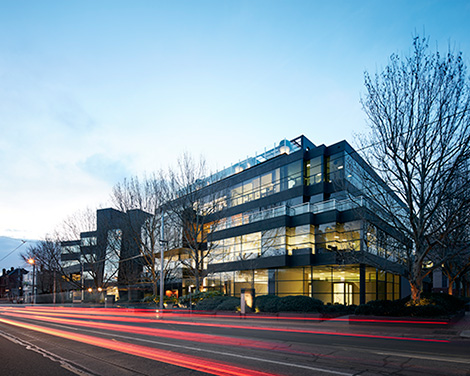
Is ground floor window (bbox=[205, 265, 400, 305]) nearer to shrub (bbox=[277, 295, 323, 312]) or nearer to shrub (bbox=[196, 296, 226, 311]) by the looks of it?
shrub (bbox=[196, 296, 226, 311])

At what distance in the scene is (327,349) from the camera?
35.5 feet

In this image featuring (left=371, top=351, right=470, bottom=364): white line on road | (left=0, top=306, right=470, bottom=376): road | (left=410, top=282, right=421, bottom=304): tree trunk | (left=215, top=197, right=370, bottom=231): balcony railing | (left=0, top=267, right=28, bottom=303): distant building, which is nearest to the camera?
(left=0, top=306, right=470, bottom=376): road

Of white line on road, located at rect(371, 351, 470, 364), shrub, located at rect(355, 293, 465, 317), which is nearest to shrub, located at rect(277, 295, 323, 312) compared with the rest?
shrub, located at rect(355, 293, 465, 317)

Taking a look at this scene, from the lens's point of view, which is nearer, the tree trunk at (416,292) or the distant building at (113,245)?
the tree trunk at (416,292)

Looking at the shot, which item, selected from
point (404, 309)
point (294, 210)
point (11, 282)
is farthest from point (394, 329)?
point (11, 282)

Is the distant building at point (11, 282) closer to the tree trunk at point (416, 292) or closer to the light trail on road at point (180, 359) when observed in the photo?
the light trail on road at point (180, 359)

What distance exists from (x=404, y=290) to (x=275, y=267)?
18204 millimetres

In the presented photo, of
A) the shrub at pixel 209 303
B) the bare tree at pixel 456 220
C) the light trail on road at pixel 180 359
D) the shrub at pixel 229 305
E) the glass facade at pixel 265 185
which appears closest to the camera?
the light trail on road at pixel 180 359

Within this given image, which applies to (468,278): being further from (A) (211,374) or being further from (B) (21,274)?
(B) (21,274)

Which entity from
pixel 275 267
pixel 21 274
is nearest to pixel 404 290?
pixel 275 267

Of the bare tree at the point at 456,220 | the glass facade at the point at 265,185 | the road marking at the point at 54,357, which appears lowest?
the road marking at the point at 54,357

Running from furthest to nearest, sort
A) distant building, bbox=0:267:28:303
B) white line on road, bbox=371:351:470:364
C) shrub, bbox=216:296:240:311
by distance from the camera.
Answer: distant building, bbox=0:267:28:303, shrub, bbox=216:296:240:311, white line on road, bbox=371:351:470:364

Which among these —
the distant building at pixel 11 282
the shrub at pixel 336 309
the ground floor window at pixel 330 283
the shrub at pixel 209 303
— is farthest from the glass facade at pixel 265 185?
the distant building at pixel 11 282

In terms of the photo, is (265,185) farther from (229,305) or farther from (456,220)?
(456,220)
